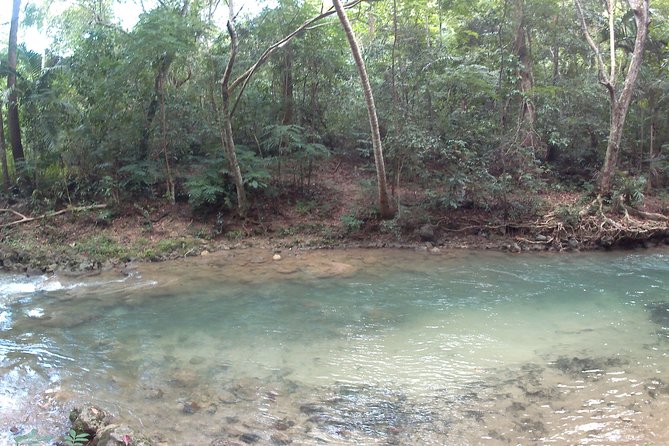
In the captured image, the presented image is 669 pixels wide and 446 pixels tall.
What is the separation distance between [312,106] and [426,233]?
5452mm

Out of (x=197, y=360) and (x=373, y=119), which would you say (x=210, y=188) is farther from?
(x=197, y=360)

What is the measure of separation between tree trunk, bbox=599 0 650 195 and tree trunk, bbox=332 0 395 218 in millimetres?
6113

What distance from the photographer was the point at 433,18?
1450 centimetres

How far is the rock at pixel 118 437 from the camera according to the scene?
3.98 metres

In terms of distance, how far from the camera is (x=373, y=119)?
11008mm

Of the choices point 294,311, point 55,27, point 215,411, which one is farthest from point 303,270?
point 55,27

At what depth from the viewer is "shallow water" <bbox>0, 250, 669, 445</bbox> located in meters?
4.77

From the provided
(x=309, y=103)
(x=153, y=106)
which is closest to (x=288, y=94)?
(x=309, y=103)

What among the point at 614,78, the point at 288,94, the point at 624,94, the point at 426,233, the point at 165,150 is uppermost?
the point at 288,94

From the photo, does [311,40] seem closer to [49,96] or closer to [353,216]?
[353,216]

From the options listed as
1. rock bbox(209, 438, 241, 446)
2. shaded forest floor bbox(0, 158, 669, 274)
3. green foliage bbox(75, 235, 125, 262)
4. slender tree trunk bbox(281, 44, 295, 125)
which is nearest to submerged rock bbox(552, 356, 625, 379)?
rock bbox(209, 438, 241, 446)

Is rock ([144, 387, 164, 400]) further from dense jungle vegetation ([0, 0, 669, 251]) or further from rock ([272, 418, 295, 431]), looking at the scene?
dense jungle vegetation ([0, 0, 669, 251])

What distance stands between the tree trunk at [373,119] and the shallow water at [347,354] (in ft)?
8.41

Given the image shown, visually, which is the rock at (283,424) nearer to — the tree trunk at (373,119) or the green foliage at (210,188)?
the tree trunk at (373,119)
